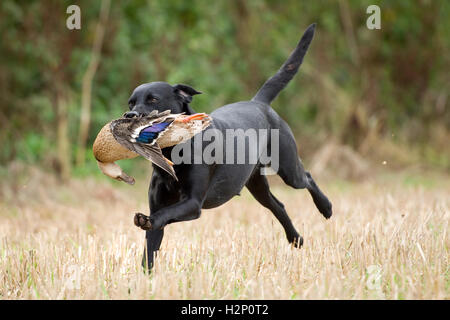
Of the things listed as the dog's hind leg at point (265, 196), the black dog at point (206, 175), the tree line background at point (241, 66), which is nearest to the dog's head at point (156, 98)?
the black dog at point (206, 175)

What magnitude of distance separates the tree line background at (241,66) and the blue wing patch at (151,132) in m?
6.80

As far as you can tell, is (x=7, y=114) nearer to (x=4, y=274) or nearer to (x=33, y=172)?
(x=33, y=172)

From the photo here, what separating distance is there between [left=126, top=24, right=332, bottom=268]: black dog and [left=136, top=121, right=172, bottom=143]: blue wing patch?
193mm

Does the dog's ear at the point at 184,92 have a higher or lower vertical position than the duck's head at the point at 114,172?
higher

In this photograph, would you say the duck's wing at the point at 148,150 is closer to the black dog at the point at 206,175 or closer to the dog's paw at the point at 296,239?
the black dog at the point at 206,175

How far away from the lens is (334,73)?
48.3 feet

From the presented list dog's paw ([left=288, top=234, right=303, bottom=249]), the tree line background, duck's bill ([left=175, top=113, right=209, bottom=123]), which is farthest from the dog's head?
the tree line background

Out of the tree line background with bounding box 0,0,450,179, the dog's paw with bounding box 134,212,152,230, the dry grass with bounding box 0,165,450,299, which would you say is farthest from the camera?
the tree line background with bounding box 0,0,450,179

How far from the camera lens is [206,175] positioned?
12.7 ft

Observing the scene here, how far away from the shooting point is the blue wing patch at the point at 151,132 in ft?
11.1

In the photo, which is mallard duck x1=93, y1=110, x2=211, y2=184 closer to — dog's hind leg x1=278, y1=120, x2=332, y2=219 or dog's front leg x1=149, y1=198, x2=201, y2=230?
dog's front leg x1=149, y1=198, x2=201, y2=230

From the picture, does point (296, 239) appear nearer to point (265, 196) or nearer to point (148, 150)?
point (265, 196)

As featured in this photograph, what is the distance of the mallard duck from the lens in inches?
133
